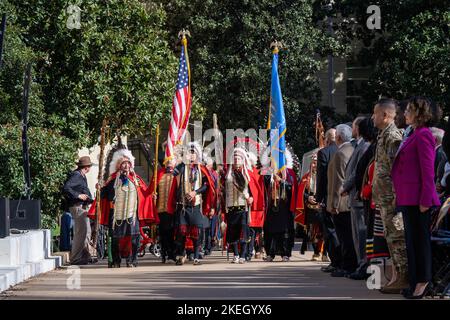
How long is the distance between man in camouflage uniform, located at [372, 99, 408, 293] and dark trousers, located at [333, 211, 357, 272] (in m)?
3.23

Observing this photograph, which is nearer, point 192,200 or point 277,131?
point 192,200

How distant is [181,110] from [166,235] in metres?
3.45

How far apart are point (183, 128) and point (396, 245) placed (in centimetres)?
1193

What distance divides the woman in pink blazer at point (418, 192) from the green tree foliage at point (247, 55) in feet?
94.1

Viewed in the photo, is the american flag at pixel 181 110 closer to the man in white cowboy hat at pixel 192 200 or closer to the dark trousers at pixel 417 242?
the man in white cowboy hat at pixel 192 200

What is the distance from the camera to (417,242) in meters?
12.7

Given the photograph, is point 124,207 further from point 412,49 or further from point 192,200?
point 412,49

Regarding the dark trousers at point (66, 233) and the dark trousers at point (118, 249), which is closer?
the dark trousers at point (118, 249)

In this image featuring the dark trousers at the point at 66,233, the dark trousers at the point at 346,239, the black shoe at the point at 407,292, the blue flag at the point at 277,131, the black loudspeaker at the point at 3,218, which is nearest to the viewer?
the black shoe at the point at 407,292

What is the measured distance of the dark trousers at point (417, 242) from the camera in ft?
41.6

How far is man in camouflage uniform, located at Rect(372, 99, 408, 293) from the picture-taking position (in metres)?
13.6

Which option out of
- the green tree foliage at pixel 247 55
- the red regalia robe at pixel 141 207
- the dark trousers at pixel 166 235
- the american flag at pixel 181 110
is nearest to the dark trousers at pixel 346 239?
the red regalia robe at pixel 141 207

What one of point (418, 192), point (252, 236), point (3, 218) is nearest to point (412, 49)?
point (252, 236)

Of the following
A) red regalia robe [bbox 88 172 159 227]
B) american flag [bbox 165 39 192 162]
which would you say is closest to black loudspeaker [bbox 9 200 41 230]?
red regalia robe [bbox 88 172 159 227]
